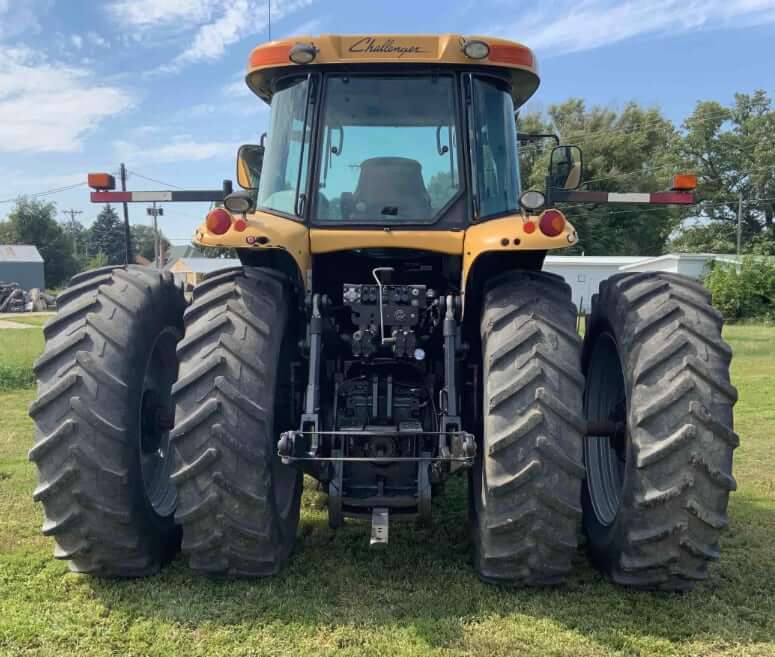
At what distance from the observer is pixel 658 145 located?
52.3 meters

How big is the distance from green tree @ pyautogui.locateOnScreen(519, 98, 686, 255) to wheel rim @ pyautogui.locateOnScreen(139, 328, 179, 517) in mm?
41966

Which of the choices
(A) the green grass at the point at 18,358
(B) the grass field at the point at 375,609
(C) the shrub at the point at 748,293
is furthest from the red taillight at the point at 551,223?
(C) the shrub at the point at 748,293

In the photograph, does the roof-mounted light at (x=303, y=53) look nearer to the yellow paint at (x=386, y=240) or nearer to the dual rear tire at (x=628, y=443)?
the yellow paint at (x=386, y=240)

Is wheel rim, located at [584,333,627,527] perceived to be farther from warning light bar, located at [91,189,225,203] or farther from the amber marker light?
warning light bar, located at [91,189,225,203]

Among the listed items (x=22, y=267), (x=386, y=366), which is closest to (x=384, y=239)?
(x=386, y=366)

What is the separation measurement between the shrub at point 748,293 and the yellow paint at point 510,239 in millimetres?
29692

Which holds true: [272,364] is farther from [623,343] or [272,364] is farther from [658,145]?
[658,145]

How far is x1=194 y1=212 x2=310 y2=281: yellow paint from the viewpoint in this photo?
12.1ft

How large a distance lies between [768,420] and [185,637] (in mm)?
7840

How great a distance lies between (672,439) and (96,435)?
2.84m

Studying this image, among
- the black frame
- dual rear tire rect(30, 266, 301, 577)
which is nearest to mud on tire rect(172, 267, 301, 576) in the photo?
dual rear tire rect(30, 266, 301, 577)

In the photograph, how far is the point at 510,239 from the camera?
359cm

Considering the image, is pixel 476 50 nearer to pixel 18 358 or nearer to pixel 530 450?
pixel 530 450

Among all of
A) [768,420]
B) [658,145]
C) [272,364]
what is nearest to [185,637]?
[272,364]
